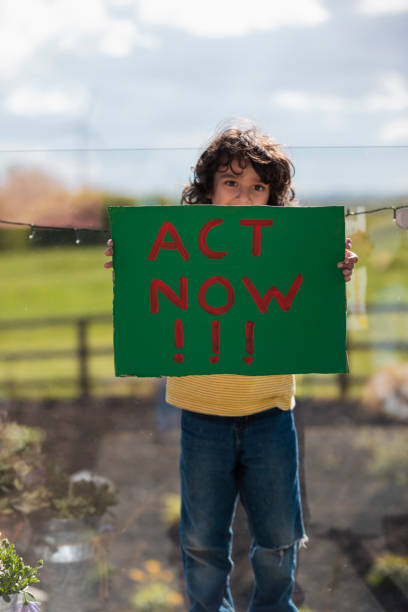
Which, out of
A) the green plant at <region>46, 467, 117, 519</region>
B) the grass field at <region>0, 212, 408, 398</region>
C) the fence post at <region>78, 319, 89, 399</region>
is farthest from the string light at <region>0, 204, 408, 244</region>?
the fence post at <region>78, 319, 89, 399</region>

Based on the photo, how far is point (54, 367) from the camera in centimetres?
578

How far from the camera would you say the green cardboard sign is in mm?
1347

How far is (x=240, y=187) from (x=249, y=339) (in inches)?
15.1

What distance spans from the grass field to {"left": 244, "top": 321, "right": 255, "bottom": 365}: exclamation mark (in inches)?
23.9

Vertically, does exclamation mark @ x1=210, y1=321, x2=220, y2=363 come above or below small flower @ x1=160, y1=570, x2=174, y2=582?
above

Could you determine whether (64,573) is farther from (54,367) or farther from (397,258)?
(54,367)

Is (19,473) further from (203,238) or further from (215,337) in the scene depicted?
(203,238)

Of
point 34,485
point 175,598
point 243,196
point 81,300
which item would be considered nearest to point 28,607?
point 34,485

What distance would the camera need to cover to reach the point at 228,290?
1363mm

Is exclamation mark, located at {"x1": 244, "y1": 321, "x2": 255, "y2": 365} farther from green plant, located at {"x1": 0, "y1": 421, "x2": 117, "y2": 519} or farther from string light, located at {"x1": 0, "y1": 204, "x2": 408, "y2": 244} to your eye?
green plant, located at {"x1": 0, "y1": 421, "x2": 117, "y2": 519}

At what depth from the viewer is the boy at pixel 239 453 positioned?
1.45m

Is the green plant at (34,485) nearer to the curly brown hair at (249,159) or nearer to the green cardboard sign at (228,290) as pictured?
the green cardboard sign at (228,290)

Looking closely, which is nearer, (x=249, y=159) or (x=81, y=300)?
(x=249, y=159)

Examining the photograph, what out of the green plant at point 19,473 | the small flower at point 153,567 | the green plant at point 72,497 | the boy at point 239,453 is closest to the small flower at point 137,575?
the small flower at point 153,567
